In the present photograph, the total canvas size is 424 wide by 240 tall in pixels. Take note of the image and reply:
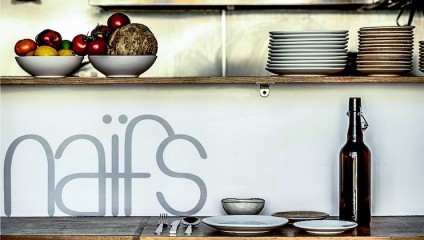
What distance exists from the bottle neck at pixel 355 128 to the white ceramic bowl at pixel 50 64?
33.8 inches

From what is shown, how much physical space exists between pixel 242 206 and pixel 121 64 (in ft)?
1.90

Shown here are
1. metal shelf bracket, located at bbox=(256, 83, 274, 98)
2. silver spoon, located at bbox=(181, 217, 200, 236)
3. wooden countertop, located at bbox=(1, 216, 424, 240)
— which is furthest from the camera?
metal shelf bracket, located at bbox=(256, 83, 274, 98)

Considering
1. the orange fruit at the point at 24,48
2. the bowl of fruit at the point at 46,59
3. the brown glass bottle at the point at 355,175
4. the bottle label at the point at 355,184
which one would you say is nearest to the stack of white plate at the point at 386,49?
the brown glass bottle at the point at 355,175

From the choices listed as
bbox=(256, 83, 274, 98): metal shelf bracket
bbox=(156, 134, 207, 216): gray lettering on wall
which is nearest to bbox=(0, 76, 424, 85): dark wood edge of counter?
bbox=(256, 83, 274, 98): metal shelf bracket

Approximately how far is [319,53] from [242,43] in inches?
42.1

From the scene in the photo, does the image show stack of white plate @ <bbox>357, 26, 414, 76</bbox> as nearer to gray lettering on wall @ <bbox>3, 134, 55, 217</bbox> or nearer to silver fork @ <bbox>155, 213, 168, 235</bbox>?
silver fork @ <bbox>155, 213, 168, 235</bbox>

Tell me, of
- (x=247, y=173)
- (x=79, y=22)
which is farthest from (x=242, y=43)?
(x=247, y=173)

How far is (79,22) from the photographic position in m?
3.48

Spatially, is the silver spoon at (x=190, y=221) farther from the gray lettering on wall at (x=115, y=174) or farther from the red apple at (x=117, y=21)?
the red apple at (x=117, y=21)

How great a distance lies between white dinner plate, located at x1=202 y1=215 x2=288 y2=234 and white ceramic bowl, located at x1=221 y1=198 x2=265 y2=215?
0.08 m

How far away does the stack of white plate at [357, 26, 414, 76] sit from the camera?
250cm

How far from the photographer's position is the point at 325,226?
2381mm

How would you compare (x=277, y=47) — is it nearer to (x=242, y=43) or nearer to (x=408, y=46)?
(x=408, y=46)

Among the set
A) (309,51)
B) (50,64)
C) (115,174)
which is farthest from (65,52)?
(309,51)
